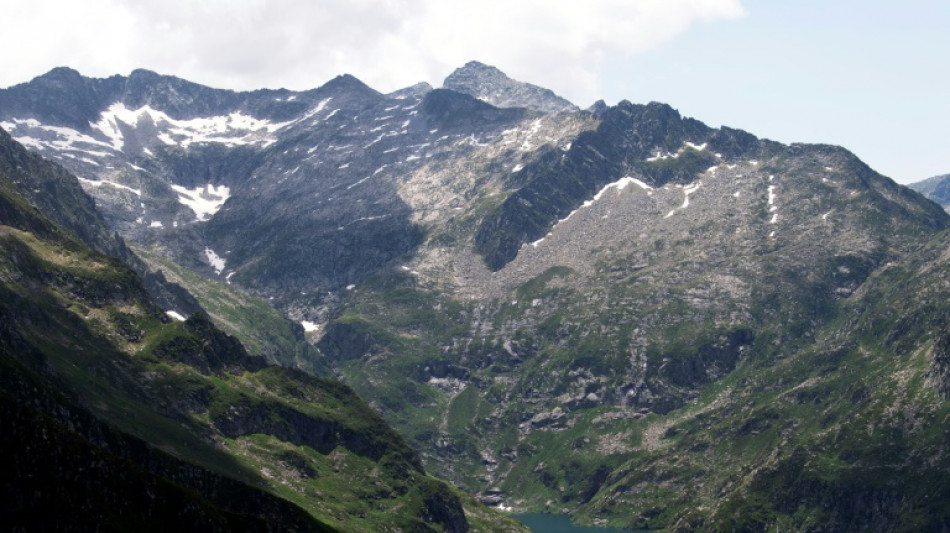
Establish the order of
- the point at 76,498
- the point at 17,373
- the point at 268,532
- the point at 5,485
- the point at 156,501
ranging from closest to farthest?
the point at 5,485
the point at 76,498
the point at 156,501
the point at 268,532
the point at 17,373

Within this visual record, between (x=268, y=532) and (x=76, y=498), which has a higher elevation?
(x=76, y=498)

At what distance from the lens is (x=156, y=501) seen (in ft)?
495

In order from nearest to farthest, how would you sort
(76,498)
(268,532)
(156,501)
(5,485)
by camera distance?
(5,485), (76,498), (156,501), (268,532)

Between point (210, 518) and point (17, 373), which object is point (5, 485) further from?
point (17, 373)

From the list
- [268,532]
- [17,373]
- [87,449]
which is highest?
[17,373]

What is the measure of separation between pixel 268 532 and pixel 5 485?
51.5 metres

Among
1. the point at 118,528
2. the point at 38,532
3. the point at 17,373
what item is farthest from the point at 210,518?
the point at 17,373

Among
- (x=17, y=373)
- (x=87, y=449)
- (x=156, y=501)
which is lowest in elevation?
(x=156, y=501)

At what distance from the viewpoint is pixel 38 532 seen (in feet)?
415

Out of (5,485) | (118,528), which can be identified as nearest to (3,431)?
(5,485)

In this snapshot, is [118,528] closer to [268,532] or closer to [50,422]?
[50,422]

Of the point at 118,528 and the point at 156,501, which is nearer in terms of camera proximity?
the point at 118,528

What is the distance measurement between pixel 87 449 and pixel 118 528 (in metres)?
13.9

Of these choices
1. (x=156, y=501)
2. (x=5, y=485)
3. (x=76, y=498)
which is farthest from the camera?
(x=156, y=501)
